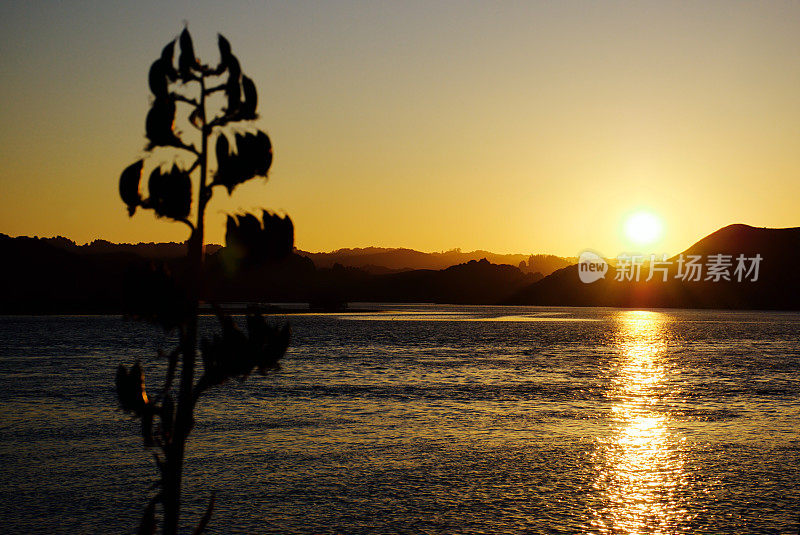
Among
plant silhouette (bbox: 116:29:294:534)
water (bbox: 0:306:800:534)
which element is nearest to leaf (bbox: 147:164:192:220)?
plant silhouette (bbox: 116:29:294:534)

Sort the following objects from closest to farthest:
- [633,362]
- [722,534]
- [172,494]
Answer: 1. [172,494]
2. [722,534]
3. [633,362]

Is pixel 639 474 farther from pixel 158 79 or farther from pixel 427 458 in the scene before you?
pixel 158 79

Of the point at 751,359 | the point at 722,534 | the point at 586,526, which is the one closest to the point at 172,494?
the point at 586,526

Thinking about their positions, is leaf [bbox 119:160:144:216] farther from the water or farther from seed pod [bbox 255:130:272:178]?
the water

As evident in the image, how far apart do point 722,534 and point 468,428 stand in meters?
14.5

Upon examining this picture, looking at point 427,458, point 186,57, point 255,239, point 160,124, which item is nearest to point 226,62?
point 186,57

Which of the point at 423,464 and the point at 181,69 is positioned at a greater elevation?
the point at 181,69

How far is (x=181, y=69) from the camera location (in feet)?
22.5

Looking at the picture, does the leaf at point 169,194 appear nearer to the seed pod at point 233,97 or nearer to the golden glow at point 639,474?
the seed pod at point 233,97

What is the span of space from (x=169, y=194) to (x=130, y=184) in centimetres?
33

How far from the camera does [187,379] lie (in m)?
6.62

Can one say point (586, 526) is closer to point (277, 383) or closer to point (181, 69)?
point (181, 69)

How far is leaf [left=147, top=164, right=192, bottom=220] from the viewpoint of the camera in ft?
21.7

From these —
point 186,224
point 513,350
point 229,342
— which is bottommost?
point 513,350
